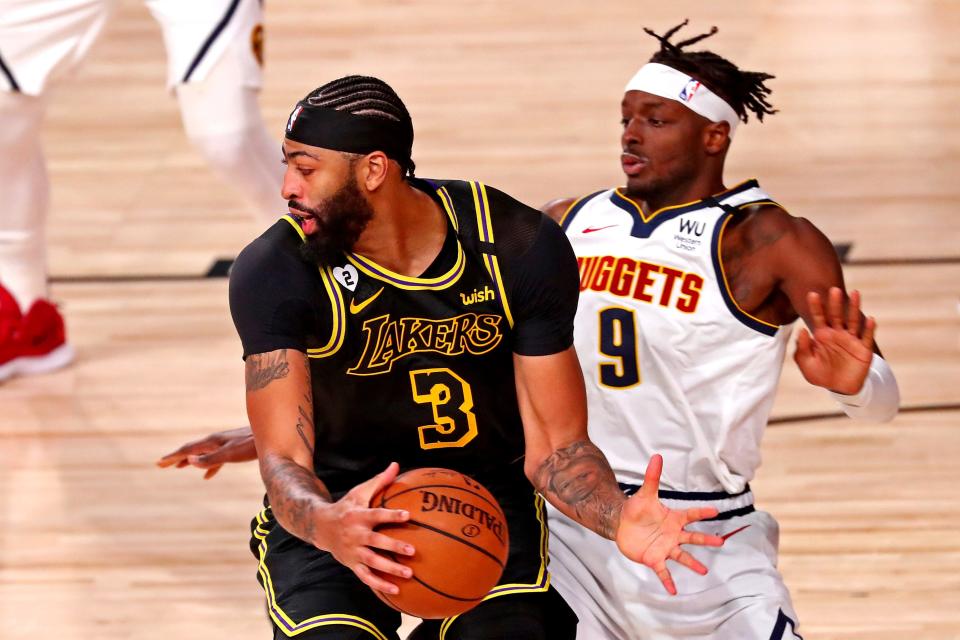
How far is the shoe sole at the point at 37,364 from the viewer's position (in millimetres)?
6301

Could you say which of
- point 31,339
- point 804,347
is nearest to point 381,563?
point 804,347

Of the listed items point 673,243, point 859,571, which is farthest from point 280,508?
point 859,571

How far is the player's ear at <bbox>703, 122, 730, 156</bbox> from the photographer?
13.6 ft

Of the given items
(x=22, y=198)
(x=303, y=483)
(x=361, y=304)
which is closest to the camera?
(x=303, y=483)

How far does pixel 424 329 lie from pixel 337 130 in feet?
Result: 1.56

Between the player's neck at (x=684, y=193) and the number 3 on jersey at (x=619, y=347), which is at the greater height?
the player's neck at (x=684, y=193)

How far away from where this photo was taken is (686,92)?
4168mm

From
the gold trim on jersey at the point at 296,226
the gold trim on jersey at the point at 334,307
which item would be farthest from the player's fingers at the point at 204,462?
the gold trim on jersey at the point at 296,226

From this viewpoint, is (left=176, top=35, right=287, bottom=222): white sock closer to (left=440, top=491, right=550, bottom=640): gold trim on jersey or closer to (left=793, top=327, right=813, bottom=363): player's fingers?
(left=440, top=491, right=550, bottom=640): gold trim on jersey

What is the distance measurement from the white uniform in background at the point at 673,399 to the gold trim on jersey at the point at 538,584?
0.66ft

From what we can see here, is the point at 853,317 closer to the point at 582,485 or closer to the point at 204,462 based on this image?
the point at 582,485

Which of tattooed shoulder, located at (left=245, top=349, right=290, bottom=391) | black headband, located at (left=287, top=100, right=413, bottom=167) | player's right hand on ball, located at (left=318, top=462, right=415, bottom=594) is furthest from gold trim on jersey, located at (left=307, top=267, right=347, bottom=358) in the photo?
player's right hand on ball, located at (left=318, top=462, right=415, bottom=594)

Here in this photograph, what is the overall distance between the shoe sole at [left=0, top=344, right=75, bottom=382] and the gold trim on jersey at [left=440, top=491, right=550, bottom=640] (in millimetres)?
3157

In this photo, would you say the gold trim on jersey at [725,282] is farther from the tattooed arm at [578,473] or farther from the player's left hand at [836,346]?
the tattooed arm at [578,473]
